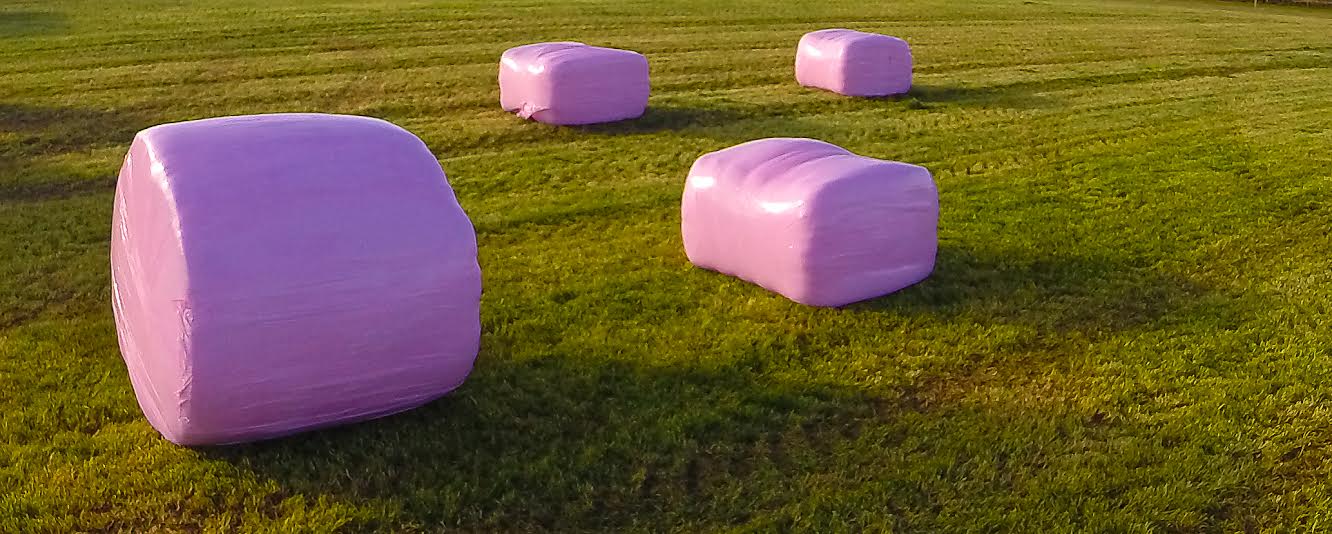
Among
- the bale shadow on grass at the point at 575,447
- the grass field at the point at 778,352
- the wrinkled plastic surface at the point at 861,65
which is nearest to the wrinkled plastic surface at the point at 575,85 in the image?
the grass field at the point at 778,352

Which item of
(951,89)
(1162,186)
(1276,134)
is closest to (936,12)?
(951,89)

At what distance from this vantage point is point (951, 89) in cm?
1317

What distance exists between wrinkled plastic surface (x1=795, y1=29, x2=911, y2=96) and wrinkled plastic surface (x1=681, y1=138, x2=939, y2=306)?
20.8 ft

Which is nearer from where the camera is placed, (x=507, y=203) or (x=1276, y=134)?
(x=507, y=203)

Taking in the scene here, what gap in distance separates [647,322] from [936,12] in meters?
18.7

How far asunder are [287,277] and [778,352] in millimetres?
2353

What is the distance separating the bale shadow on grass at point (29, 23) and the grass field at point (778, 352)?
209 inches

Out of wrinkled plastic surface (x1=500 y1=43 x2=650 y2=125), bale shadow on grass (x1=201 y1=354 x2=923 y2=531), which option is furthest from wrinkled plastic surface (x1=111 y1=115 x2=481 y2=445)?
wrinkled plastic surface (x1=500 y1=43 x2=650 y2=125)

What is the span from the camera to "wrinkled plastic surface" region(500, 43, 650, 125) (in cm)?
1043

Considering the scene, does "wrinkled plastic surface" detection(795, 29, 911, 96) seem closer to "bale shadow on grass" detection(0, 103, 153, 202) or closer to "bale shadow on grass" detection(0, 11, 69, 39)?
"bale shadow on grass" detection(0, 103, 153, 202)

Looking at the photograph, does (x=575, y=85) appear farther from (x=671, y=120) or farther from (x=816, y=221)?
(x=816, y=221)

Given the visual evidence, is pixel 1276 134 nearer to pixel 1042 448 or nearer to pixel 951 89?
pixel 951 89

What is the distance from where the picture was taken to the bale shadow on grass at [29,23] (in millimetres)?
16375

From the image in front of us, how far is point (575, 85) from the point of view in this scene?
1043 centimetres
